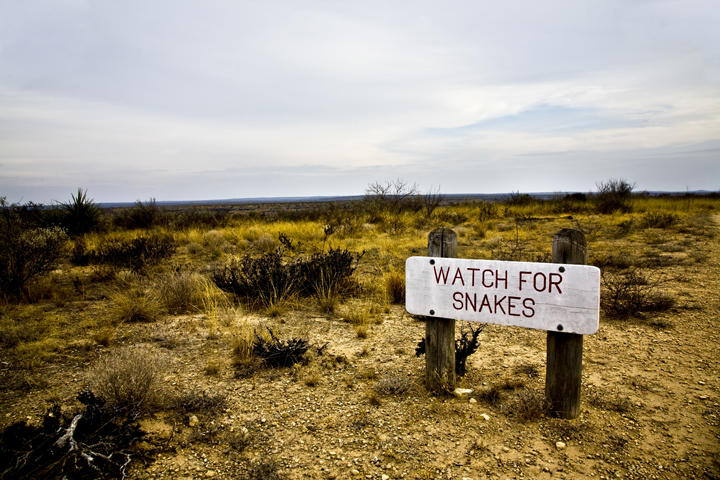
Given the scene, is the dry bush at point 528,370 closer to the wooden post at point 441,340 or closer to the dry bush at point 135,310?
the wooden post at point 441,340

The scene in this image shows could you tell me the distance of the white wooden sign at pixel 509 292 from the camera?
7.89ft

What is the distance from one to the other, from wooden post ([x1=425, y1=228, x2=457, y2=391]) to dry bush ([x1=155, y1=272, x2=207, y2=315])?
3.53m

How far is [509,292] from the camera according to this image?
2578mm

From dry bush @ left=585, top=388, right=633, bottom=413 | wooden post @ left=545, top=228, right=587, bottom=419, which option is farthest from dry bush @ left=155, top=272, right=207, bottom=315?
dry bush @ left=585, top=388, right=633, bottom=413

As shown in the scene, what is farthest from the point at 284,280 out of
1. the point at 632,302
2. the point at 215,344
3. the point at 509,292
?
the point at 632,302

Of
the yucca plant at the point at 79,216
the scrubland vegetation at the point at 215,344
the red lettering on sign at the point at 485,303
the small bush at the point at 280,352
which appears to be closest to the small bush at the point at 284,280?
the scrubland vegetation at the point at 215,344

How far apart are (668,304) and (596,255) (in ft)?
11.3

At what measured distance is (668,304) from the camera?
4750 mm

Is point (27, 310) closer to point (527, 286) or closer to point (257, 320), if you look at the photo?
point (257, 320)

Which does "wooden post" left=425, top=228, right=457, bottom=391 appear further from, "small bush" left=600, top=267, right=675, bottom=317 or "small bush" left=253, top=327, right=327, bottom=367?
"small bush" left=600, top=267, right=675, bottom=317

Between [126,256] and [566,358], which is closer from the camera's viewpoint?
[566,358]

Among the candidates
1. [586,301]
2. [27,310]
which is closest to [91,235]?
[27,310]

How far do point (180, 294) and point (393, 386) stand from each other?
11.8ft

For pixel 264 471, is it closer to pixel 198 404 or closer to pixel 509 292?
pixel 198 404
